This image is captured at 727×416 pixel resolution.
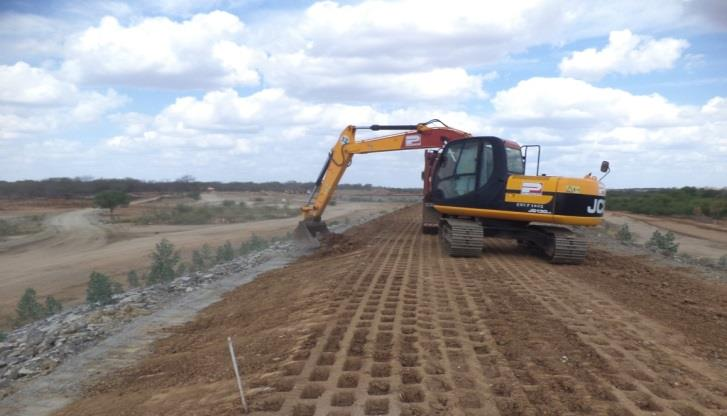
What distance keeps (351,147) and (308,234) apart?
2.69m

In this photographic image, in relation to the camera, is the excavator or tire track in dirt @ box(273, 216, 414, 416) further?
the excavator

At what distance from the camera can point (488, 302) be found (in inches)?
287

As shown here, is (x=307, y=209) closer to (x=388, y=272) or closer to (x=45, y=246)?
(x=388, y=272)

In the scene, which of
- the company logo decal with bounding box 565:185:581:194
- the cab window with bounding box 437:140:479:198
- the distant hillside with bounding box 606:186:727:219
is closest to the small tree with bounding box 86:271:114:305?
the cab window with bounding box 437:140:479:198

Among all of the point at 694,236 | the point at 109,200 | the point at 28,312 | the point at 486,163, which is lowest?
the point at 28,312

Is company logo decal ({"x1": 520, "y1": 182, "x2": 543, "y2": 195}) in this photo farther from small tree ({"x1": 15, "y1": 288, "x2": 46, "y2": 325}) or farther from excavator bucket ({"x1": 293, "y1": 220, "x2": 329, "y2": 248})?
small tree ({"x1": 15, "y1": 288, "x2": 46, "y2": 325})

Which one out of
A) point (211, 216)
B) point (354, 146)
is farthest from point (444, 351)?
point (211, 216)

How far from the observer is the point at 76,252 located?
3067 centimetres

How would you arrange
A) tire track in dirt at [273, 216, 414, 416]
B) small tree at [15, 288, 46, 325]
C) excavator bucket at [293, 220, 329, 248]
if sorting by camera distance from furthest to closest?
excavator bucket at [293, 220, 329, 248] → small tree at [15, 288, 46, 325] → tire track in dirt at [273, 216, 414, 416]

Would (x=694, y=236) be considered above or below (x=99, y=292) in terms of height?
above

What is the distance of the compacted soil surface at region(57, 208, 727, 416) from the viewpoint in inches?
164

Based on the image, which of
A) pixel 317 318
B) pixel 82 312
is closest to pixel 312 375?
pixel 317 318

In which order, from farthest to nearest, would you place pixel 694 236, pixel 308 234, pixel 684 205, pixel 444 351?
pixel 684 205 < pixel 694 236 < pixel 308 234 < pixel 444 351

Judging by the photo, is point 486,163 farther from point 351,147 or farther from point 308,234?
point 308,234
